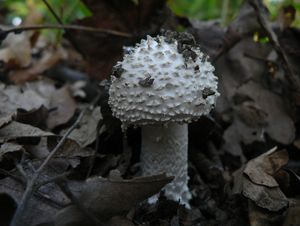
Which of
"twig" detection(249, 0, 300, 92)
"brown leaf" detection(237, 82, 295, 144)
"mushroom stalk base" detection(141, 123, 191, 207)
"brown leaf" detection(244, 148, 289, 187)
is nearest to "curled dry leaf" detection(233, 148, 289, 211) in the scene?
"brown leaf" detection(244, 148, 289, 187)

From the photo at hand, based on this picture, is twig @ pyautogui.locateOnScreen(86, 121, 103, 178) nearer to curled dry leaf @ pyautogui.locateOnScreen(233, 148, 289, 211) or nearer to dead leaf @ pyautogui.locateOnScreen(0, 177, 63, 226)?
dead leaf @ pyautogui.locateOnScreen(0, 177, 63, 226)

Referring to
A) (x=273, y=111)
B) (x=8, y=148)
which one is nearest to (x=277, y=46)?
(x=273, y=111)

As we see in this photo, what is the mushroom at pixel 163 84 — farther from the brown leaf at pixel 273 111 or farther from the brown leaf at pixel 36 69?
the brown leaf at pixel 36 69

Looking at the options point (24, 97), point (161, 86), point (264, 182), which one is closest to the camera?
point (161, 86)

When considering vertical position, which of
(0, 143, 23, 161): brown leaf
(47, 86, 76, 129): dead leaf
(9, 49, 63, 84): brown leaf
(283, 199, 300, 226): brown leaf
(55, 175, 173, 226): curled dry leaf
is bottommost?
(283, 199, 300, 226): brown leaf

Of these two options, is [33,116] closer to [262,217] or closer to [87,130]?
[87,130]

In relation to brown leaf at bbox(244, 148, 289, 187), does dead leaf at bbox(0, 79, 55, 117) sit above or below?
above
